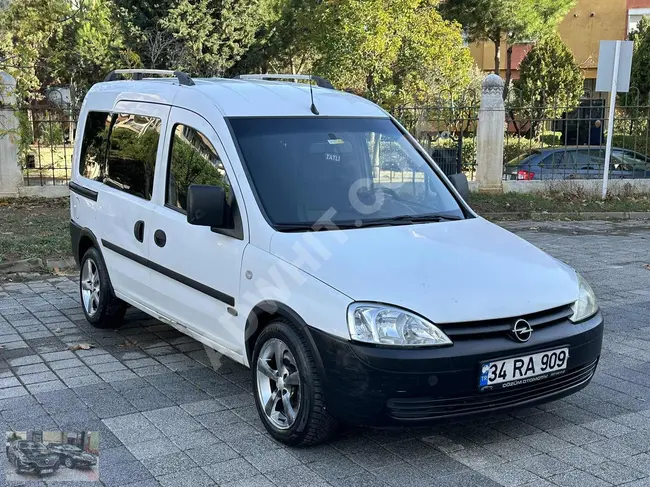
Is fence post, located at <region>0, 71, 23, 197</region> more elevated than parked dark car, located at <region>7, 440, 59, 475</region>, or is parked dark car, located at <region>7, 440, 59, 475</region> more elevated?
fence post, located at <region>0, 71, 23, 197</region>

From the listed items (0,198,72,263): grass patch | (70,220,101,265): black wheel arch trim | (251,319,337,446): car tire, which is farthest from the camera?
(0,198,72,263): grass patch

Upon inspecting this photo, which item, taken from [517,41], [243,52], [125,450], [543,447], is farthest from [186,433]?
[517,41]

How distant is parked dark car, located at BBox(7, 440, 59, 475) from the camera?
3.71 meters

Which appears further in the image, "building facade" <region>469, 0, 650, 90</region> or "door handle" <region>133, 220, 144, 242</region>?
"building facade" <region>469, 0, 650, 90</region>

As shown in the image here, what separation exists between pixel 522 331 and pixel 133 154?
130 inches

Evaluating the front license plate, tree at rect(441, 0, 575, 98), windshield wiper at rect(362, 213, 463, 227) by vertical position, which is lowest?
the front license plate

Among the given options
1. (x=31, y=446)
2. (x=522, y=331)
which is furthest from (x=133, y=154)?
(x=522, y=331)

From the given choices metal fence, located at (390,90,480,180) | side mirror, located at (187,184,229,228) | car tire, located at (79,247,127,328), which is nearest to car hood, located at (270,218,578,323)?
side mirror, located at (187,184,229,228)

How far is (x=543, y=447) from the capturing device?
13.0 feet

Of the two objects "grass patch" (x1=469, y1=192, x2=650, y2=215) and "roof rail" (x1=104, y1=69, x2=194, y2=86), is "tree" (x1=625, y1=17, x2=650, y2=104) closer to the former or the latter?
"grass patch" (x1=469, y1=192, x2=650, y2=215)

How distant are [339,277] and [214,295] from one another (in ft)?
3.51

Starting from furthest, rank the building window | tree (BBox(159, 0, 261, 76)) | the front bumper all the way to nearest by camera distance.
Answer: the building window → tree (BBox(159, 0, 261, 76)) → the front bumper

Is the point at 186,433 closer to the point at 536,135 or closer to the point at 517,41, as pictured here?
the point at 536,135

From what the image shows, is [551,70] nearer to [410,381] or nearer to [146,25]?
[146,25]
